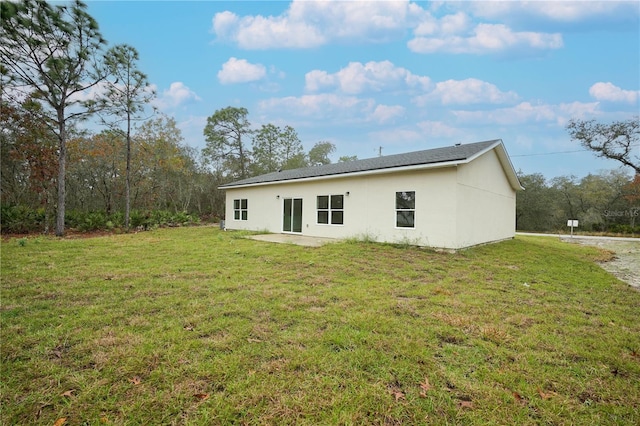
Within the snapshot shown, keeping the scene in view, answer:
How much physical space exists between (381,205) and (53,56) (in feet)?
47.1

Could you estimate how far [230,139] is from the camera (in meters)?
27.4

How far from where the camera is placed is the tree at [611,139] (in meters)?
19.9

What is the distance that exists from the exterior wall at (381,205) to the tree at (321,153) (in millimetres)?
21471

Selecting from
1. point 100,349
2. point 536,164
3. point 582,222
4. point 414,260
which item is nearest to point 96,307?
point 100,349

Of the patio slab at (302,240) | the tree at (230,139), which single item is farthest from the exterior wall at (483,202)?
the tree at (230,139)

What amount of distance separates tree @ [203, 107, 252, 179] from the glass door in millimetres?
15352

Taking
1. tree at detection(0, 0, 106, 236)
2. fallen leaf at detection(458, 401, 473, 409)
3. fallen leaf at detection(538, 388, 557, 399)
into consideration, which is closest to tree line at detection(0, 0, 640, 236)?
tree at detection(0, 0, 106, 236)

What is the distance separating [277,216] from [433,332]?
1158 centimetres

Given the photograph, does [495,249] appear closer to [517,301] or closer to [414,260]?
[414,260]

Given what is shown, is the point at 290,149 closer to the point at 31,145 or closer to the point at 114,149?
the point at 114,149

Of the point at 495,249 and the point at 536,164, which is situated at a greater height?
the point at 536,164

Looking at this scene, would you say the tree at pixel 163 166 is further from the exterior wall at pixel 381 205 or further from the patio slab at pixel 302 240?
the patio slab at pixel 302 240

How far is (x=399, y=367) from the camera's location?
8.18ft

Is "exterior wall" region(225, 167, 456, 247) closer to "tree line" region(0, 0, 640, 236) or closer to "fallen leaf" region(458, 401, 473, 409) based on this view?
"fallen leaf" region(458, 401, 473, 409)
